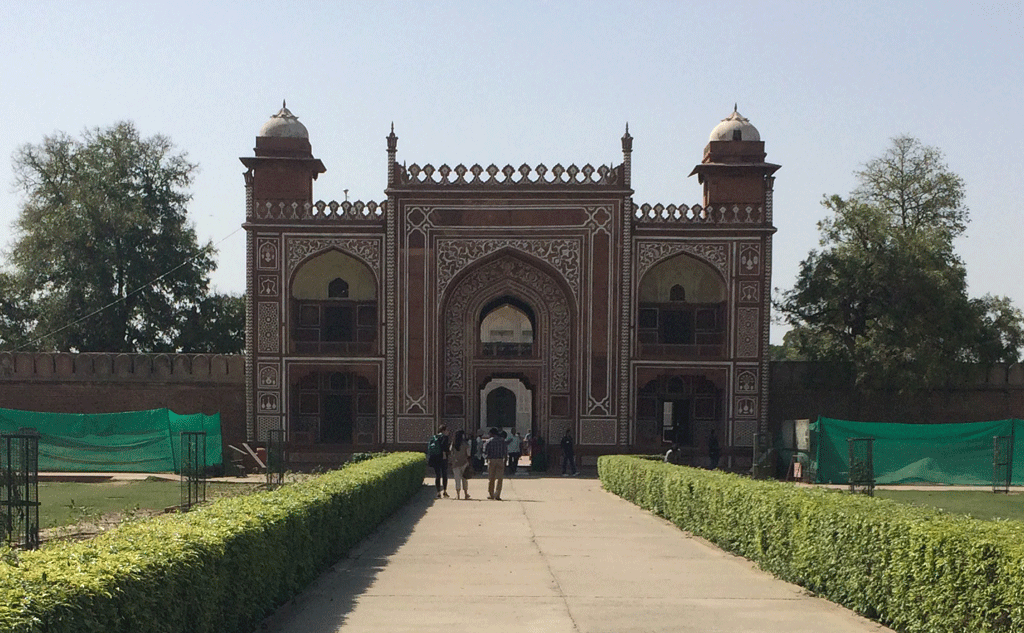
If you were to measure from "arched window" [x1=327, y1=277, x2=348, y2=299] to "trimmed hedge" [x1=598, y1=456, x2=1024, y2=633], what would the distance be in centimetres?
1847

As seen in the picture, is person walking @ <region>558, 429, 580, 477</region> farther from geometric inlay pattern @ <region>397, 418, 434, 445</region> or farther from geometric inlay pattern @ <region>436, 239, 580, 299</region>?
geometric inlay pattern @ <region>436, 239, 580, 299</region>

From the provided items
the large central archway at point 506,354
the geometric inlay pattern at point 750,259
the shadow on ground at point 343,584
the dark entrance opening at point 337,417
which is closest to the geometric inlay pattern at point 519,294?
the large central archway at point 506,354

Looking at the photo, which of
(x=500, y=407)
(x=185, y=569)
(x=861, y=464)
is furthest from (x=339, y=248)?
(x=185, y=569)

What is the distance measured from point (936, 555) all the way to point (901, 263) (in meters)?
24.2

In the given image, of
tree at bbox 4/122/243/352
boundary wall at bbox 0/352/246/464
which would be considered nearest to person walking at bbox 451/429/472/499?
boundary wall at bbox 0/352/246/464

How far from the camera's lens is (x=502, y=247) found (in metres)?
30.6

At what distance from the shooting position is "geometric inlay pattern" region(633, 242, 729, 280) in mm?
30547

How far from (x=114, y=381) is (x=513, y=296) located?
10588 millimetres

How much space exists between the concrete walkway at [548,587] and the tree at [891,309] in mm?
15772

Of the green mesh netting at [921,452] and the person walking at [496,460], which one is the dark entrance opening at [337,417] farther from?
the green mesh netting at [921,452]

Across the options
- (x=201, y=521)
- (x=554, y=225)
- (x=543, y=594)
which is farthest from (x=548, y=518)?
(x=554, y=225)

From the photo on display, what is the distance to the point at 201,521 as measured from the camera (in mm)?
8641

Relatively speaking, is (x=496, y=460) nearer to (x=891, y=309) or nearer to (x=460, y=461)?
(x=460, y=461)

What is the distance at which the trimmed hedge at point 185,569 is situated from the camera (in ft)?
17.6
